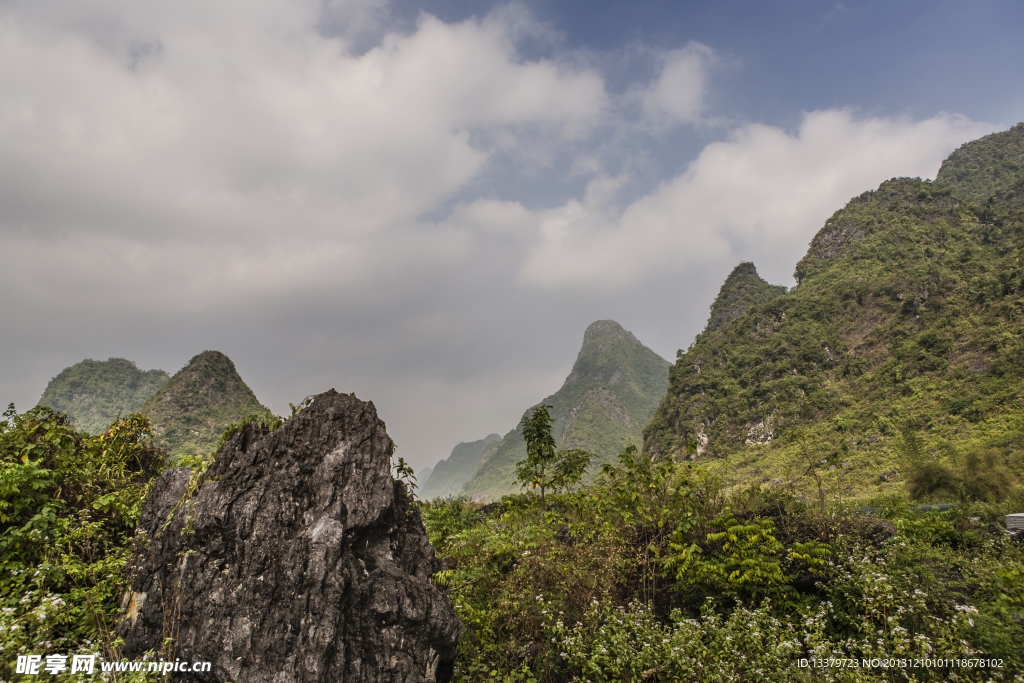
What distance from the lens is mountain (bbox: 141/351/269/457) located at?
45.7m

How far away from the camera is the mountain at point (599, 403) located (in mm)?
96062

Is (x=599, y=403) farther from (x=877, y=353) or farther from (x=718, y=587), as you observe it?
(x=718, y=587)

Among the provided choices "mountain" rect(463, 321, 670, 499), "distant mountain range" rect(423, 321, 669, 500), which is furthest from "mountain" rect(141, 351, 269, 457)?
"mountain" rect(463, 321, 670, 499)

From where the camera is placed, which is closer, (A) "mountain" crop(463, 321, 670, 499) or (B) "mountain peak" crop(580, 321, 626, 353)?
(A) "mountain" crop(463, 321, 670, 499)

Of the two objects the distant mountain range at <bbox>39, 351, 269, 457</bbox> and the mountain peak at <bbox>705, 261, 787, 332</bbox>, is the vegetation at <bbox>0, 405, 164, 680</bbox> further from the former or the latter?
the mountain peak at <bbox>705, 261, 787, 332</bbox>

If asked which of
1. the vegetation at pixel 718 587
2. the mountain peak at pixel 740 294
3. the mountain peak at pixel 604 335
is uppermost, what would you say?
the mountain peak at pixel 604 335

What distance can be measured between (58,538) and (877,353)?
2086 inches

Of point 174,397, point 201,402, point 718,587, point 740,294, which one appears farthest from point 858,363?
point 174,397

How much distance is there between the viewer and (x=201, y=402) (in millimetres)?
50594

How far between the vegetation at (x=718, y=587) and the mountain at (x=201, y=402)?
48.2 meters

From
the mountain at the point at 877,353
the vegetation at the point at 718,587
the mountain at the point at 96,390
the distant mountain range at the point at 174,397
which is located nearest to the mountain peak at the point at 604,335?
the mountain at the point at 877,353

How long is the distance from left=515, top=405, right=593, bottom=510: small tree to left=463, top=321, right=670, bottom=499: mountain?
6105cm

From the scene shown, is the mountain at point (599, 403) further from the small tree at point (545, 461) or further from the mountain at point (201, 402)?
the small tree at point (545, 461)

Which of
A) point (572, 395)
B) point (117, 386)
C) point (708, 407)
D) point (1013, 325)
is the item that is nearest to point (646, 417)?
point (572, 395)
